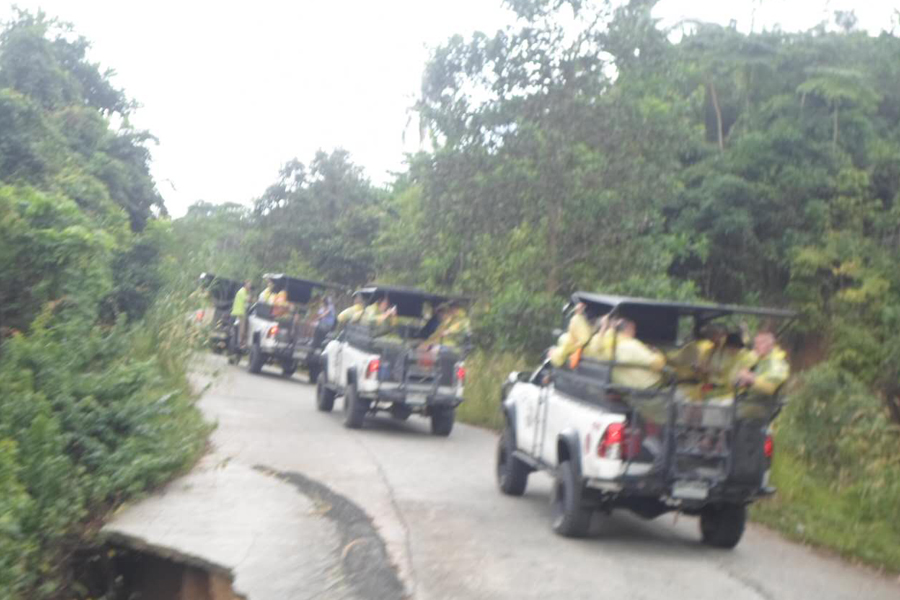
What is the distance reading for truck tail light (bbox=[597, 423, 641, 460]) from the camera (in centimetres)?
936

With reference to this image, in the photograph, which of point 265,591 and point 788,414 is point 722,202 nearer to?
point 788,414

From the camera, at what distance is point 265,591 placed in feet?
25.8

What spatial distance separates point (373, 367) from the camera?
16.8m

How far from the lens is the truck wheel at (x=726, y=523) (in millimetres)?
10031

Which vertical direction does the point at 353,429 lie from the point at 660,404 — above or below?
below

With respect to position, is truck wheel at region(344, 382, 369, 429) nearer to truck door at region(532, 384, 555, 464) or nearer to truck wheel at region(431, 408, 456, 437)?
truck wheel at region(431, 408, 456, 437)

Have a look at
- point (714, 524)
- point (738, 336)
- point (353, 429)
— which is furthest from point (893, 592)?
point (353, 429)

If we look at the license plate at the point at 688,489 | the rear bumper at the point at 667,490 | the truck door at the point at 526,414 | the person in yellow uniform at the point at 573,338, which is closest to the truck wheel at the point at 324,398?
the truck door at the point at 526,414

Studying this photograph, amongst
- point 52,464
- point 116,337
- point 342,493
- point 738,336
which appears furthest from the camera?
point 116,337

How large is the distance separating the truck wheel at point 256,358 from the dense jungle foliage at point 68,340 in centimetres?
406

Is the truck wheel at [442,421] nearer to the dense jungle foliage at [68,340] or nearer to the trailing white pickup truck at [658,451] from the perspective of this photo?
the dense jungle foliage at [68,340]

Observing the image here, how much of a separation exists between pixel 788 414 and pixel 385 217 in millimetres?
22199

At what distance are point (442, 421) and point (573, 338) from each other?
262 inches

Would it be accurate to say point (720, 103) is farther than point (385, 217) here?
No
